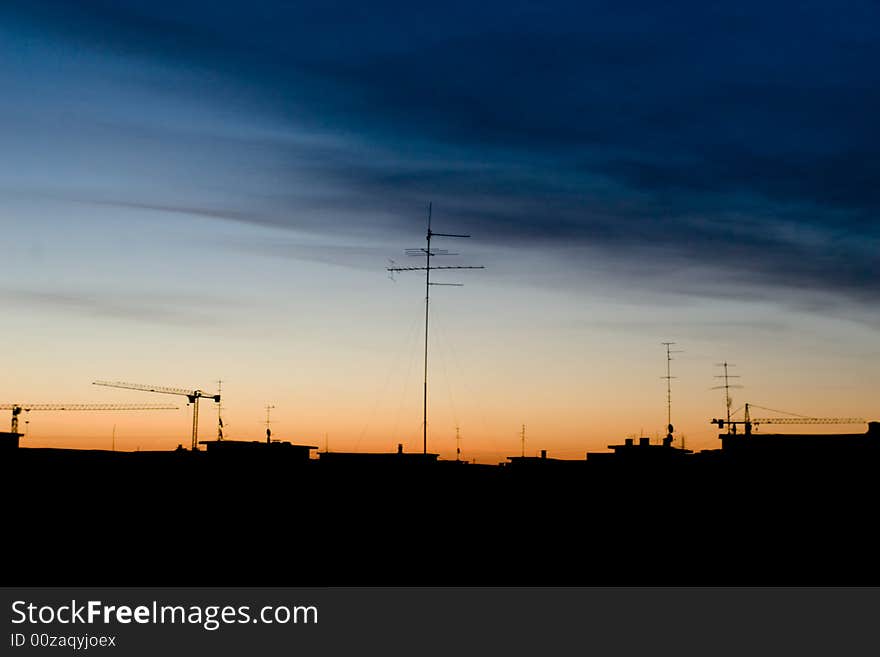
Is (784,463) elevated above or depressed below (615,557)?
above

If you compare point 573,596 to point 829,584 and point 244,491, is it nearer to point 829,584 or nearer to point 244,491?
point 829,584

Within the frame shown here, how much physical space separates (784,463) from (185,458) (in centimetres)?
3727

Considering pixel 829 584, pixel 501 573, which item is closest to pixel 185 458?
pixel 501 573

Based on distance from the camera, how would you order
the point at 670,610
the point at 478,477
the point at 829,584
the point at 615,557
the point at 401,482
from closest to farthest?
the point at 670,610 < the point at 829,584 < the point at 615,557 < the point at 401,482 < the point at 478,477

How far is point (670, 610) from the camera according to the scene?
41938 mm

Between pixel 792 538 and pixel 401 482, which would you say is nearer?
pixel 792 538

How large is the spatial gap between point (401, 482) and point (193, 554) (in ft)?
55.3

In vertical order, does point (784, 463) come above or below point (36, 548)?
above

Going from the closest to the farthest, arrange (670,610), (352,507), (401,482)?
(670,610)
(352,507)
(401,482)

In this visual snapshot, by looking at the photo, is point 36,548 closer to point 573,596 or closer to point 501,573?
point 501,573

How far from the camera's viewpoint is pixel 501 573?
4847 centimetres

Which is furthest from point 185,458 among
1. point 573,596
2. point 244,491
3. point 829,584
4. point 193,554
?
point 829,584

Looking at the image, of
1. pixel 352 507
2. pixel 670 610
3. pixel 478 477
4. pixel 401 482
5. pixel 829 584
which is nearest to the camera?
pixel 670 610

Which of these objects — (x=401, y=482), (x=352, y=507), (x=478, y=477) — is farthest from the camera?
(x=478, y=477)
